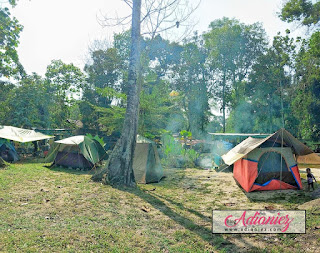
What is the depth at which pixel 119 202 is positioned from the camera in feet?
21.5

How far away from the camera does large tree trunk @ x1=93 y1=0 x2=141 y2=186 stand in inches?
346

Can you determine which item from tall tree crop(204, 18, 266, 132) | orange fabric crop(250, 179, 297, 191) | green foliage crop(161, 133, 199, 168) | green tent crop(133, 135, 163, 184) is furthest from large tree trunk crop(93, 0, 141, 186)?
tall tree crop(204, 18, 266, 132)

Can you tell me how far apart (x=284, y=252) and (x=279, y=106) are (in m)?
28.1

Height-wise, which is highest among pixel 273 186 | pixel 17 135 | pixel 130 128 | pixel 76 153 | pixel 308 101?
pixel 308 101

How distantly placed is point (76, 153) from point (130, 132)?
530cm

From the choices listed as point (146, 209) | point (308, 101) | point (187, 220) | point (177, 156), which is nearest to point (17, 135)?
point (177, 156)

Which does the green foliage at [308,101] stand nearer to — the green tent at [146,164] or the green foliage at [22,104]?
the green tent at [146,164]

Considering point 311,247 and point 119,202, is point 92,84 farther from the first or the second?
A: point 311,247

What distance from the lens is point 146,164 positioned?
10.2 meters

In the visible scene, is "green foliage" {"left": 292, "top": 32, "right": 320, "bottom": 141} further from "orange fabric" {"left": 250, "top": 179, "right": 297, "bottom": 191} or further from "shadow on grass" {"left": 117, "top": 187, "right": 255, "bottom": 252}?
"shadow on grass" {"left": 117, "top": 187, "right": 255, "bottom": 252}

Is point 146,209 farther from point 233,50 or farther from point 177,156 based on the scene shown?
point 233,50

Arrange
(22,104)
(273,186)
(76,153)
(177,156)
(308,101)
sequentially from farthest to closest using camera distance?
1. (308,101)
2. (22,104)
3. (177,156)
4. (76,153)
5. (273,186)

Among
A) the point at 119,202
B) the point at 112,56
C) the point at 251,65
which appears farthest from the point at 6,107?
the point at 251,65

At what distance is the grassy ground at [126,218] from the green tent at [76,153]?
11.6ft
